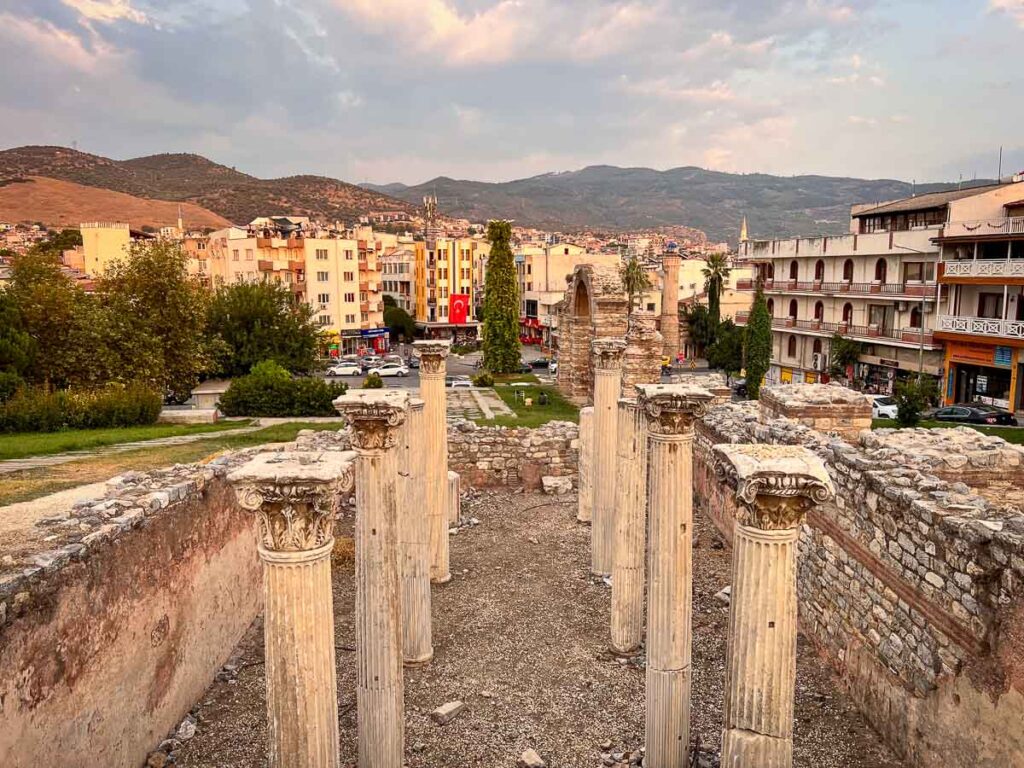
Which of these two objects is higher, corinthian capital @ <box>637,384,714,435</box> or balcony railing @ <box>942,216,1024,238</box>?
balcony railing @ <box>942,216,1024,238</box>

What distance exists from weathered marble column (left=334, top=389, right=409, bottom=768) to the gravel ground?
2.71 ft

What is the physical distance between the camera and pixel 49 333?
2370 cm

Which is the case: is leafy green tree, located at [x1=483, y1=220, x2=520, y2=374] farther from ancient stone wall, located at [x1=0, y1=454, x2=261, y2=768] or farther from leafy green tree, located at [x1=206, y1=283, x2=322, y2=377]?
ancient stone wall, located at [x1=0, y1=454, x2=261, y2=768]

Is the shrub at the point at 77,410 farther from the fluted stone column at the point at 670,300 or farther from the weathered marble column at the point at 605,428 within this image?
the fluted stone column at the point at 670,300

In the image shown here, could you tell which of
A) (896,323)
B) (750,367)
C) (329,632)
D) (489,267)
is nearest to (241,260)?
(489,267)

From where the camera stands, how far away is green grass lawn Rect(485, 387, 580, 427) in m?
21.4

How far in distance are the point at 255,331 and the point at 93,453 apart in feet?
57.8

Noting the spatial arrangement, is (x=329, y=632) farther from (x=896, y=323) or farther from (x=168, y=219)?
(x=168, y=219)

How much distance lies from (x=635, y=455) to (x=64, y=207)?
114402 mm

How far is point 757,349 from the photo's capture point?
1464 inches

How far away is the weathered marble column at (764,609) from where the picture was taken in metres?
4.91

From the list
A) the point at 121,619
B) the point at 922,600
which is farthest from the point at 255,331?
the point at 922,600

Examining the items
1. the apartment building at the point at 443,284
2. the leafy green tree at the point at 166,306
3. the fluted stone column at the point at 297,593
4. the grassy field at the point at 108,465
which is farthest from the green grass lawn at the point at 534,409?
the apartment building at the point at 443,284

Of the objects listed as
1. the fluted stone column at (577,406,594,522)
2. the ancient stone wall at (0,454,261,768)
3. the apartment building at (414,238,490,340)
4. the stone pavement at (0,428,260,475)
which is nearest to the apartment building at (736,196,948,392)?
the fluted stone column at (577,406,594,522)
